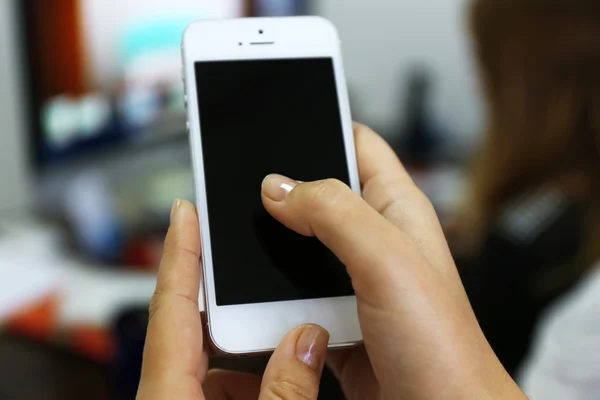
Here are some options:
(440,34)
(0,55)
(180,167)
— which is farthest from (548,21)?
(440,34)

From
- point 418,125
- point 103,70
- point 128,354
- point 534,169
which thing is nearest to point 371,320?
point 128,354

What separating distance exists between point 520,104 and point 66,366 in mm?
730

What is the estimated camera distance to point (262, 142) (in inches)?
21.0

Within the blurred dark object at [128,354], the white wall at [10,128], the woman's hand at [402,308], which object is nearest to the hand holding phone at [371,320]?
the woman's hand at [402,308]

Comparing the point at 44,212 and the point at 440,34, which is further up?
the point at 440,34

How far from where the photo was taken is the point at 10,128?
3.51 feet

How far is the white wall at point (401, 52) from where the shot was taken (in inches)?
73.8

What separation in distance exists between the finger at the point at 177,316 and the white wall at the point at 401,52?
1.41m

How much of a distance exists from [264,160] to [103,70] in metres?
0.63

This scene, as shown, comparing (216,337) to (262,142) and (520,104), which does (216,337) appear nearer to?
(262,142)

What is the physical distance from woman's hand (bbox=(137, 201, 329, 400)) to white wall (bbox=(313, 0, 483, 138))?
142 centimetres

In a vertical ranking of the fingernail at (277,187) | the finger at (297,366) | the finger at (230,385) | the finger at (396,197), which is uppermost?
the fingernail at (277,187)

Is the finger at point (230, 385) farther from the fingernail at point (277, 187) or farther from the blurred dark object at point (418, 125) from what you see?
the blurred dark object at point (418, 125)

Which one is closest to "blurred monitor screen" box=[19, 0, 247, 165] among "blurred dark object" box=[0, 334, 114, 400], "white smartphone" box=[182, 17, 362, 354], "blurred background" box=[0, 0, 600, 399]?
"blurred background" box=[0, 0, 600, 399]
